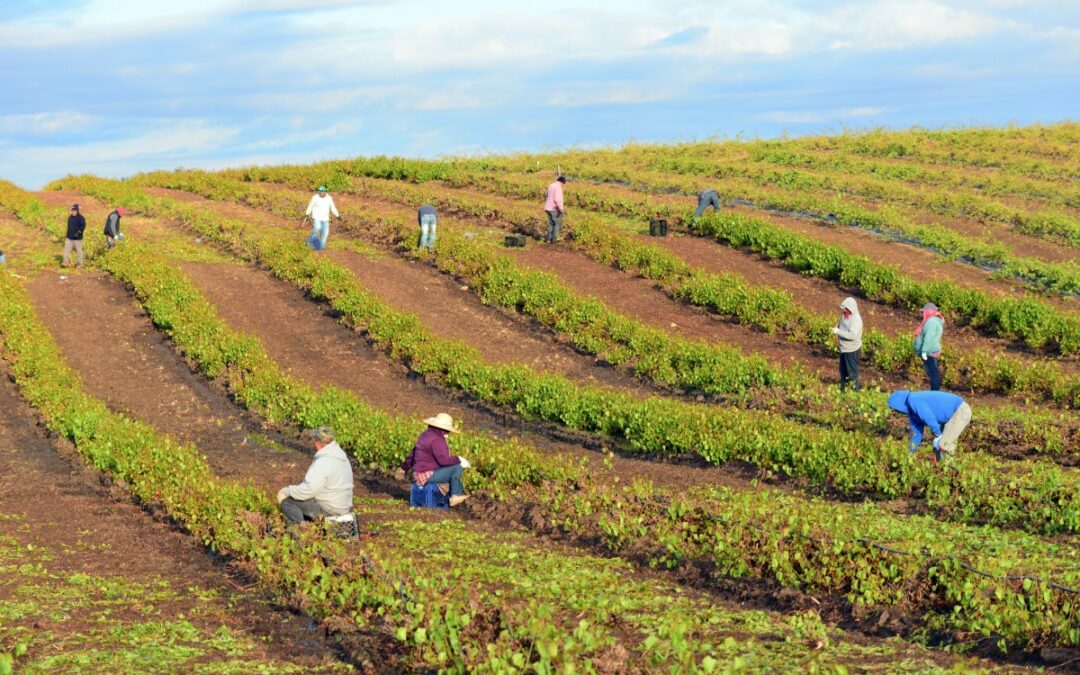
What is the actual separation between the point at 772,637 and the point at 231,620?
4.70 meters

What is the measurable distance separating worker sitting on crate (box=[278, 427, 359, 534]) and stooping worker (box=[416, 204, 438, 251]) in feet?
61.0

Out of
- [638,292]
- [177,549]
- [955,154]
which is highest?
[955,154]

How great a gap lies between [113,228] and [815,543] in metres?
25.0

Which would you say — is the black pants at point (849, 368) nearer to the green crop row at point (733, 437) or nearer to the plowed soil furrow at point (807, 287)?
the green crop row at point (733, 437)

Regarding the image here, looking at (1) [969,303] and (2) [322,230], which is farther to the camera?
(2) [322,230]

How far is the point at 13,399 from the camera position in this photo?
20.8 m

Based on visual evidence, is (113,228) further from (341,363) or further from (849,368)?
(849,368)

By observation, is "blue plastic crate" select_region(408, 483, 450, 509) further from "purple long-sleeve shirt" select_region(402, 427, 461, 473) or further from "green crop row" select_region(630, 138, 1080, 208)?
"green crop row" select_region(630, 138, 1080, 208)

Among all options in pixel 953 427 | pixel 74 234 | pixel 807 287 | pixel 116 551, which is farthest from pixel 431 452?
pixel 74 234

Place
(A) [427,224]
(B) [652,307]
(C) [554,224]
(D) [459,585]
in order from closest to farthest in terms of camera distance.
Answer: (D) [459,585] < (B) [652,307] < (A) [427,224] < (C) [554,224]

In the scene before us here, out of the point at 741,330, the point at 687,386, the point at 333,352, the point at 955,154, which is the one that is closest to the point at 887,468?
the point at 687,386

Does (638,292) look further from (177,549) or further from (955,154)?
(955,154)

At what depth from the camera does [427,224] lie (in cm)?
3081

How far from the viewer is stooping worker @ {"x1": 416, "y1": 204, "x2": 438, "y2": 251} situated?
101 feet
